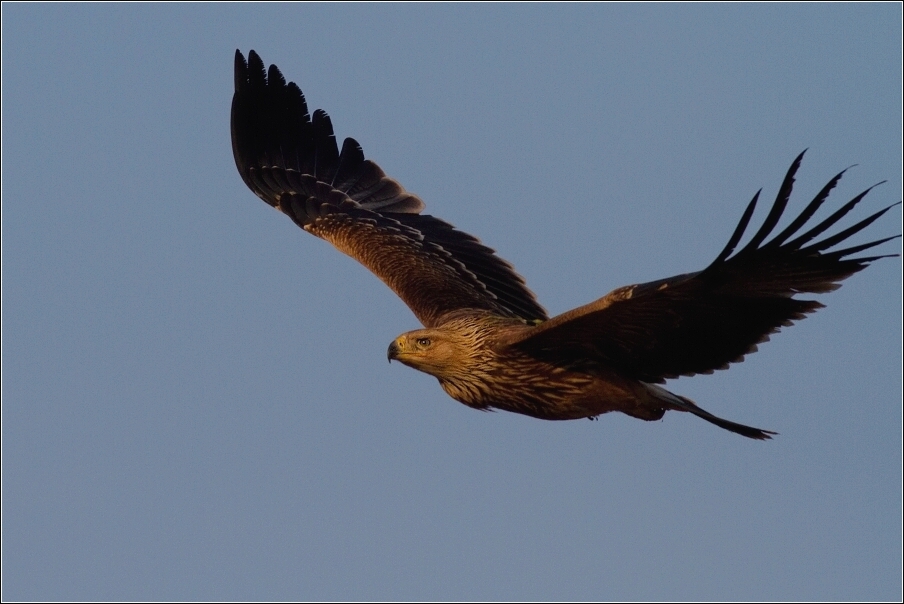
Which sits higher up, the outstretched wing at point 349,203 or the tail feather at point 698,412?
the outstretched wing at point 349,203

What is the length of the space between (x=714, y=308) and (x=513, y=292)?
134 inches

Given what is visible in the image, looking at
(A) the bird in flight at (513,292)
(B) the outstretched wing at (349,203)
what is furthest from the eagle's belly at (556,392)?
(B) the outstretched wing at (349,203)

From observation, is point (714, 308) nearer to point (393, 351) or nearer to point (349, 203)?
point (393, 351)

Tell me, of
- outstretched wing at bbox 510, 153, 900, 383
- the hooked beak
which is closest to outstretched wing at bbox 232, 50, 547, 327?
the hooked beak

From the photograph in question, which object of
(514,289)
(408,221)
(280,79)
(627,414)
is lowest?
(627,414)

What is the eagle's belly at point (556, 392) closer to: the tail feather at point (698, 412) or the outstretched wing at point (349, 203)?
the tail feather at point (698, 412)

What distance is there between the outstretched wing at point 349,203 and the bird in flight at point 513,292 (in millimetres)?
13

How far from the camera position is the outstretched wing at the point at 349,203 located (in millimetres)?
12188

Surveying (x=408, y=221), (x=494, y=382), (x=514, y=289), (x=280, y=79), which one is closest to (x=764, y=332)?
(x=494, y=382)

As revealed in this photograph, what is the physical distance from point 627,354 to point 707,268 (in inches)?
58.7

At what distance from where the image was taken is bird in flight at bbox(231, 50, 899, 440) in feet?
28.2

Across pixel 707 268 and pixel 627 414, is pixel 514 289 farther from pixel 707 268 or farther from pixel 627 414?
pixel 707 268

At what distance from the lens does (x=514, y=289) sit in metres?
12.3

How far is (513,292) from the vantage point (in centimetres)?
1225
